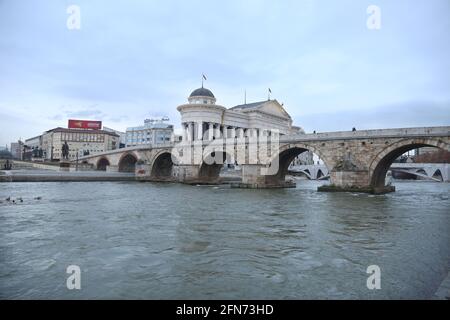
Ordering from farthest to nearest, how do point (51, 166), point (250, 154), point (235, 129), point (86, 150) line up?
point (86, 150) → point (235, 129) → point (51, 166) → point (250, 154)

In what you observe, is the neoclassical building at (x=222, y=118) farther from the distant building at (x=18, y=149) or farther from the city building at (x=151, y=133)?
the distant building at (x=18, y=149)

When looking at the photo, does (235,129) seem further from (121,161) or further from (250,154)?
(250,154)

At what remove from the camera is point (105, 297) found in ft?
15.0

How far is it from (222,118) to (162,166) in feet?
56.5

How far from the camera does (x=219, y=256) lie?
6695mm

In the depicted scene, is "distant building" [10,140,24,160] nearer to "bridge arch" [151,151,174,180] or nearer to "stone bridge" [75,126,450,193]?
"bridge arch" [151,151,174,180]

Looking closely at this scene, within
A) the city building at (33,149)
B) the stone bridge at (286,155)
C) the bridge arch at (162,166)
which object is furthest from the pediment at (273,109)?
the city building at (33,149)

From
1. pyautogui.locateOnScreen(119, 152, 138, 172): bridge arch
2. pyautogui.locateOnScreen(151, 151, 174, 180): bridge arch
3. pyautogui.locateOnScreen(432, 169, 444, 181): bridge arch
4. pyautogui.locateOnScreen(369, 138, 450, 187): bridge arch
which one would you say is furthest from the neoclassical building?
pyautogui.locateOnScreen(369, 138, 450, 187): bridge arch

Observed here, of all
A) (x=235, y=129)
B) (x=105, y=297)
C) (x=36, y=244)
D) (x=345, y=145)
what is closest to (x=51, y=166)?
(x=235, y=129)

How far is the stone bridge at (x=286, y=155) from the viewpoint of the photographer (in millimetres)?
21453

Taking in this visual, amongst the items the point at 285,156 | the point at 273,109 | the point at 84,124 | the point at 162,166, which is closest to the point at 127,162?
the point at 162,166

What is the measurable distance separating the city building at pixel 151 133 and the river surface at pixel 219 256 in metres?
71.4

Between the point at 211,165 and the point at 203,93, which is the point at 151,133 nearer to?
the point at 203,93
